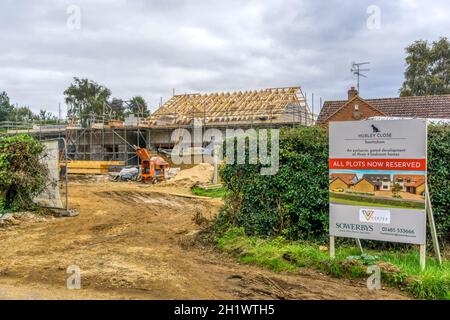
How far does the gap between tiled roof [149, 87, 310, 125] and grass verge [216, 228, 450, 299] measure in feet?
77.9

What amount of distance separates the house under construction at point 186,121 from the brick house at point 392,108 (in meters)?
3.35

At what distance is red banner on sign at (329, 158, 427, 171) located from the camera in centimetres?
679

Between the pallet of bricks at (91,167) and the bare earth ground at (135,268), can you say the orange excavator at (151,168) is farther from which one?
the bare earth ground at (135,268)

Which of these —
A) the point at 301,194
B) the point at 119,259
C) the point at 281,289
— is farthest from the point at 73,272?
the point at 301,194

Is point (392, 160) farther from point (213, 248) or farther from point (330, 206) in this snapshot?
point (213, 248)

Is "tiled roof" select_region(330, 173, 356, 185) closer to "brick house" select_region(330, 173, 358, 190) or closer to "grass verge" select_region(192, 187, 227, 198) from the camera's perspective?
"brick house" select_region(330, 173, 358, 190)

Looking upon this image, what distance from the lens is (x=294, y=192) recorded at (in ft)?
27.6

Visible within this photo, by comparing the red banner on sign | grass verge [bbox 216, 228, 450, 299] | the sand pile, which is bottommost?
grass verge [bbox 216, 228, 450, 299]

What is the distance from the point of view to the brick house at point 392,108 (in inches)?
1128

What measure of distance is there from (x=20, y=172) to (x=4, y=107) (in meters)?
78.0

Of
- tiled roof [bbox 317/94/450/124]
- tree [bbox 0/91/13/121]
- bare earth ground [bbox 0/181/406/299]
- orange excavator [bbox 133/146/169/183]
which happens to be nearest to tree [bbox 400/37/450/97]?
tiled roof [bbox 317/94/450/124]

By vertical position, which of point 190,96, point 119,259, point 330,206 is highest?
point 190,96
